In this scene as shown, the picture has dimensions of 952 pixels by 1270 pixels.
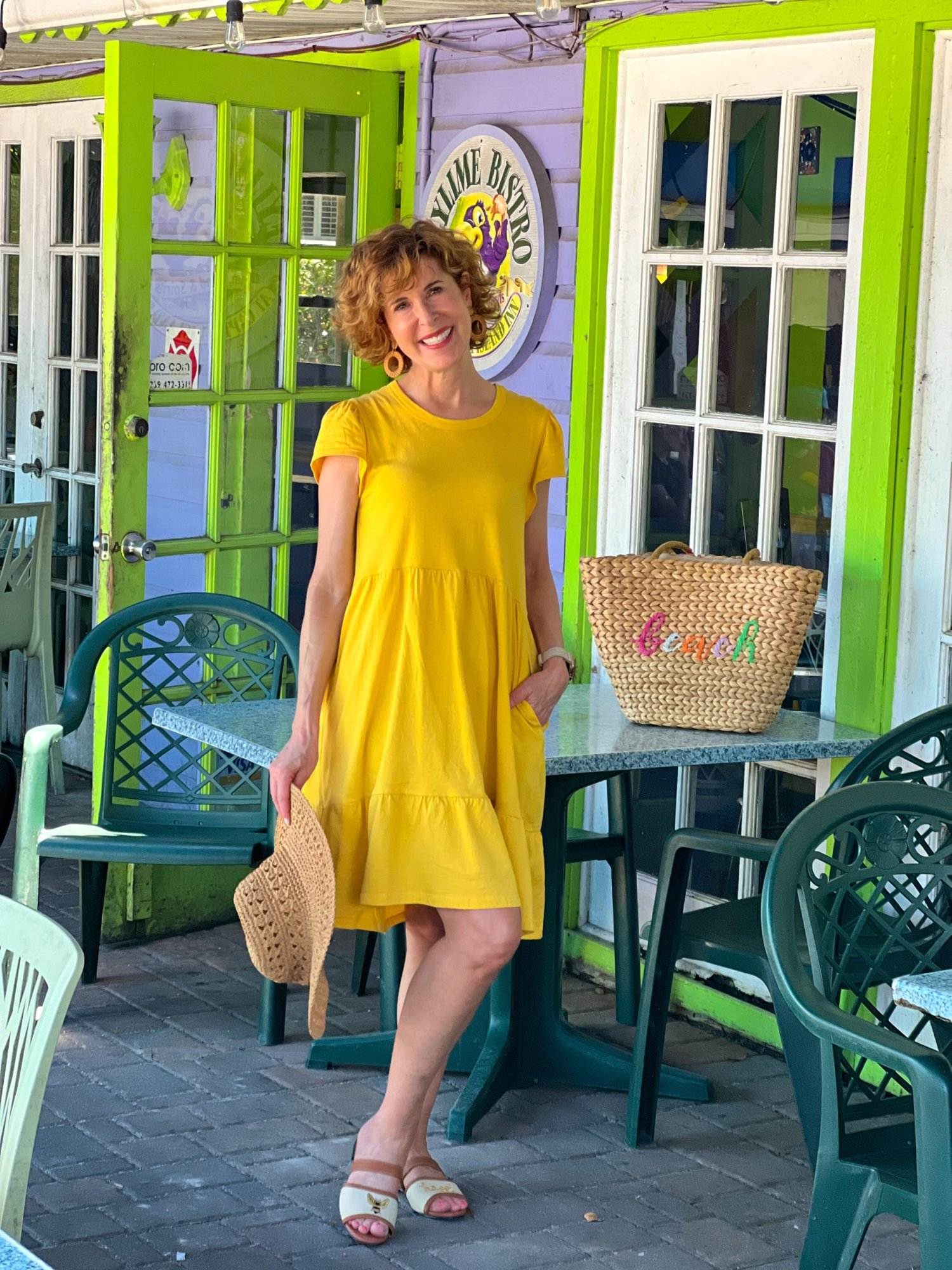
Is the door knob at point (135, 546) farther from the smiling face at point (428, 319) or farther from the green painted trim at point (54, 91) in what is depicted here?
the green painted trim at point (54, 91)

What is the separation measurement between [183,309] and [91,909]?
5.12 ft

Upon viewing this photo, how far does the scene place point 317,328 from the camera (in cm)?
517

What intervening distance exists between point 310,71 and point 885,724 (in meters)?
2.35

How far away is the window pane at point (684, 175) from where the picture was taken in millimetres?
4492

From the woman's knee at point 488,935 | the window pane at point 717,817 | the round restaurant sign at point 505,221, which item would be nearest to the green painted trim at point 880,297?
the window pane at point 717,817

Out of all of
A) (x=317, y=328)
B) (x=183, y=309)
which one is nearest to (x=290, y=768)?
(x=183, y=309)

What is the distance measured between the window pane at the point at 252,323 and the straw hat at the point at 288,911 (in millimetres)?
1957

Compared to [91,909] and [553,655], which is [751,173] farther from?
[91,909]

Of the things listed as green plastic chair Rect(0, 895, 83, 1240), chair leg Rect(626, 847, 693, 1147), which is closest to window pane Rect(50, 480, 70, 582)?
chair leg Rect(626, 847, 693, 1147)

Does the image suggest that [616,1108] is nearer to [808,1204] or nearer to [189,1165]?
[808,1204]

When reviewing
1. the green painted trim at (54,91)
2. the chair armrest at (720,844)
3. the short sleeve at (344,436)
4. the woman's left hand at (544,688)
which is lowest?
the chair armrest at (720,844)

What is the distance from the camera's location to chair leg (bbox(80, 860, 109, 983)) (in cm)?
466

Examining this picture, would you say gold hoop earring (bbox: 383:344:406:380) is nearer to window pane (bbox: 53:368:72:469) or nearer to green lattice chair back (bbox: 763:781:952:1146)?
green lattice chair back (bbox: 763:781:952:1146)

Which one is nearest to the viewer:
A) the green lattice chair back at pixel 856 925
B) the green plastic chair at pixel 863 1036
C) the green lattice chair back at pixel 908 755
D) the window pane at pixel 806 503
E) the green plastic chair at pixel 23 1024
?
the green plastic chair at pixel 23 1024
